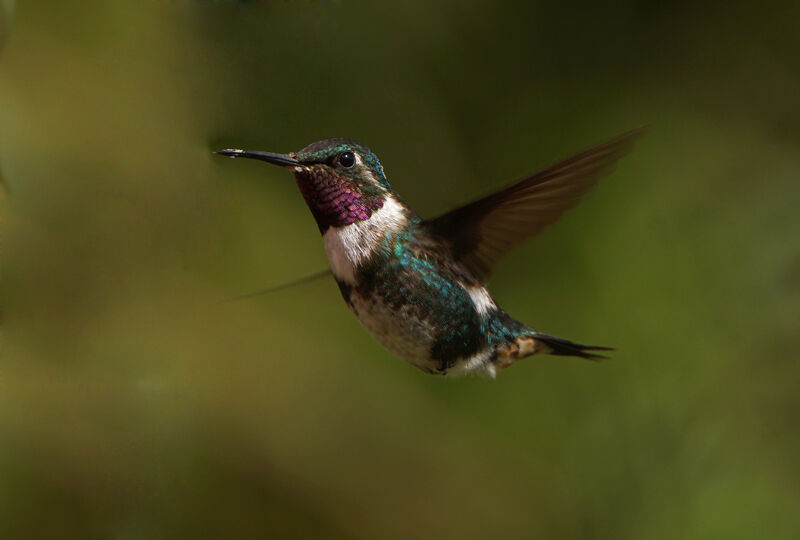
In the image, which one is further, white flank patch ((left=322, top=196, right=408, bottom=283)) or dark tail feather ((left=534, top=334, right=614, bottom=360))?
dark tail feather ((left=534, top=334, right=614, bottom=360))

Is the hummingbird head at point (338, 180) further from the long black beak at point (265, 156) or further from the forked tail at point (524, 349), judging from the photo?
the forked tail at point (524, 349)

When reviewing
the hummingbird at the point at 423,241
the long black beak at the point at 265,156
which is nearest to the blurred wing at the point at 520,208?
the hummingbird at the point at 423,241

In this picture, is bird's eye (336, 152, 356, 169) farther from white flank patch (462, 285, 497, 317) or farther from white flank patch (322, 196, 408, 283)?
white flank patch (462, 285, 497, 317)

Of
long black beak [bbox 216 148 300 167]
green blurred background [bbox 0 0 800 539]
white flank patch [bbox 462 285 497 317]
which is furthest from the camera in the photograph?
green blurred background [bbox 0 0 800 539]

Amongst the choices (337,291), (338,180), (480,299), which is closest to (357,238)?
(338,180)

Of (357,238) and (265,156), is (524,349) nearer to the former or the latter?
(357,238)

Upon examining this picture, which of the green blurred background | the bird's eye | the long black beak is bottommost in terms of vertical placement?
the green blurred background

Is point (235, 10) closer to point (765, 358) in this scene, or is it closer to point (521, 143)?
point (521, 143)

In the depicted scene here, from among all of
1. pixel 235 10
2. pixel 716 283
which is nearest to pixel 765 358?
pixel 716 283

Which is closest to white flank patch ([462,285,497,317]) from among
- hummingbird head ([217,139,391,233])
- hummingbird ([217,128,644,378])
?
hummingbird ([217,128,644,378])
